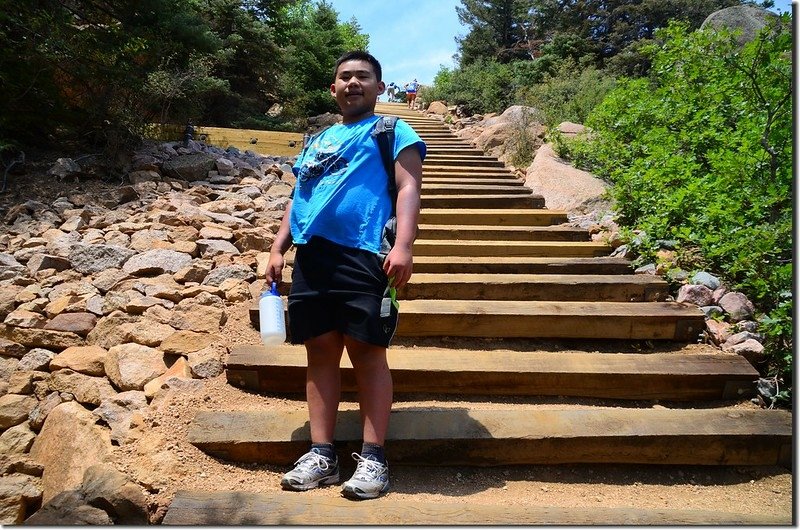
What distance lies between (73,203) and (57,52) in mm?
1711

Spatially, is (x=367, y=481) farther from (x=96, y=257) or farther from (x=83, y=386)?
(x=96, y=257)

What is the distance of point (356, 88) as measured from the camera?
216cm

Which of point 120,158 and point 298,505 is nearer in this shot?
point 298,505

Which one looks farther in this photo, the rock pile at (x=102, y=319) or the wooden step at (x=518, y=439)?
the wooden step at (x=518, y=439)

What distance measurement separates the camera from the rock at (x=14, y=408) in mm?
2482

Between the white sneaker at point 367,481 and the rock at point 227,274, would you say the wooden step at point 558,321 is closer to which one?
the rock at point 227,274

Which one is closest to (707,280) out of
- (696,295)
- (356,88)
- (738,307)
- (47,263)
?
(696,295)

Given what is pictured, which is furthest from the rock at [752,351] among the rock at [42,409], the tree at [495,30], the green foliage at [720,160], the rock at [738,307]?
the tree at [495,30]

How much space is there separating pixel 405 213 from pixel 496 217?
3368mm

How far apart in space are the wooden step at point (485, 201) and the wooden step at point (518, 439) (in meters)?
3.59

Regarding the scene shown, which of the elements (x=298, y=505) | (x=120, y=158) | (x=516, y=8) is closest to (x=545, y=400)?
(x=298, y=505)

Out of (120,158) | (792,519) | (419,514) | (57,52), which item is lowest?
(792,519)

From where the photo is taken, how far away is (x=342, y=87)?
7.13 feet

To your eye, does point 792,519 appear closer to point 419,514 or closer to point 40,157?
point 419,514
